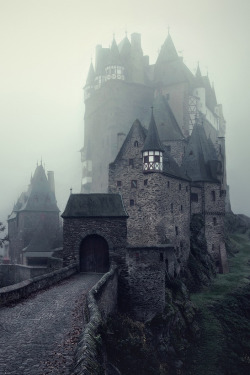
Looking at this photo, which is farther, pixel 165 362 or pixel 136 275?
pixel 136 275

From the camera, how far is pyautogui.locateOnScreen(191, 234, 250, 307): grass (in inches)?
1246

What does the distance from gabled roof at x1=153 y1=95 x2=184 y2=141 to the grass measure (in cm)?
1635

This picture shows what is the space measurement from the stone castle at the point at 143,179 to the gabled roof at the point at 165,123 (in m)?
0.13

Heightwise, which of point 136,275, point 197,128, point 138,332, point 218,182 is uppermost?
point 197,128

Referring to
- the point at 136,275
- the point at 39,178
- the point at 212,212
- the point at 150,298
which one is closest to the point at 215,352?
the point at 150,298

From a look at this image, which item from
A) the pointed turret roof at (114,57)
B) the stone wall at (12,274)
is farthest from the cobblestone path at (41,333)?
the pointed turret roof at (114,57)

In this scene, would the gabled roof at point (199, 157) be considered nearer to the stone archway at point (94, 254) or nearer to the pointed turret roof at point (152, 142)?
the pointed turret roof at point (152, 142)

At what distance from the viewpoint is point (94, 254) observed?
76.2 ft

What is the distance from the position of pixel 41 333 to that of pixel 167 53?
60.3 metres

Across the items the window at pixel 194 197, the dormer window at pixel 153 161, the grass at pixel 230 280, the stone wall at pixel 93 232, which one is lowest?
the grass at pixel 230 280

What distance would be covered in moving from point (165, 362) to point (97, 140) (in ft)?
156

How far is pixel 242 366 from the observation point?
72.0 ft

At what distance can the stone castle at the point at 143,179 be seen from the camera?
23078 mm

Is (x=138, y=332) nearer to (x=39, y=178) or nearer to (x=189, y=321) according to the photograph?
(x=189, y=321)
